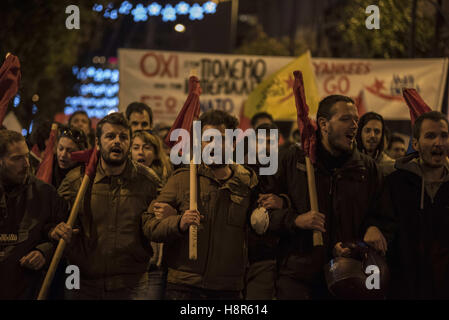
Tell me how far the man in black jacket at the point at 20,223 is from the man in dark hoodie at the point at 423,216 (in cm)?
248

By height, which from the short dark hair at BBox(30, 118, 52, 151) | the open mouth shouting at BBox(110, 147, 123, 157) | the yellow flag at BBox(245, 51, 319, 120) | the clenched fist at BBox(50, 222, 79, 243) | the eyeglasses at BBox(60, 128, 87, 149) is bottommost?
the clenched fist at BBox(50, 222, 79, 243)

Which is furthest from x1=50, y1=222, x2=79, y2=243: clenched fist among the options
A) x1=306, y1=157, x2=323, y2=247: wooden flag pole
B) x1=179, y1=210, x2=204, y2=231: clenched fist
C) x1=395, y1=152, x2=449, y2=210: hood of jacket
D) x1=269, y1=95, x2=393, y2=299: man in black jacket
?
x1=395, y1=152, x2=449, y2=210: hood of jacket

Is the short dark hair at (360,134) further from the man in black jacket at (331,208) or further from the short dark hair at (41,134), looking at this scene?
the short dark hair at (41,134)

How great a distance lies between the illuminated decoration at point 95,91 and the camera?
38688mm

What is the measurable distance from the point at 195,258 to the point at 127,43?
139ft

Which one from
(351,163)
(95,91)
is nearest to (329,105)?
(351,163)

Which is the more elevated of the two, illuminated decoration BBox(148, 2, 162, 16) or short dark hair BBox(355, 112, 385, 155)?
illuminated decoration BBox(148, 2, 162, 16)

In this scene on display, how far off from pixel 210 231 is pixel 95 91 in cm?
3551

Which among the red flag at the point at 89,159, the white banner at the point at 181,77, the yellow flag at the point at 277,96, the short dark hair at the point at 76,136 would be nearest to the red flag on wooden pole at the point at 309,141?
the red flag at the point at 89,159

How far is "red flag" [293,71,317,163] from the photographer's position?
17.3ft

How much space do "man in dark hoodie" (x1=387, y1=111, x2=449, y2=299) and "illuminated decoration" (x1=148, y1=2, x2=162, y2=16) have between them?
775 cm

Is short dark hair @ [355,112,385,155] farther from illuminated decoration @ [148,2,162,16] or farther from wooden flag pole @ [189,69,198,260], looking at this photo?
illuminated decoration @ [148,2,162,16]

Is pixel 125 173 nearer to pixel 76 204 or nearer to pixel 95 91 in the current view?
pixel 76 204
